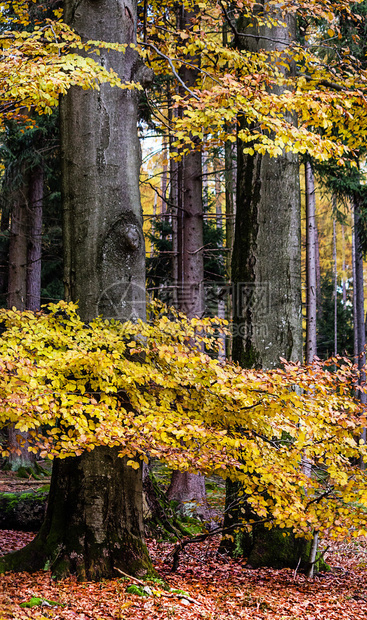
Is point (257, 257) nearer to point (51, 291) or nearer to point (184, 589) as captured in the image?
point (184, 589)

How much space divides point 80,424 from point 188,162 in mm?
6372

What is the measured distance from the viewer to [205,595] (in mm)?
4137

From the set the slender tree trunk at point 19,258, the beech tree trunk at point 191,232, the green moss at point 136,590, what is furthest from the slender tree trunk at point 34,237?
the green moss at point 136,590

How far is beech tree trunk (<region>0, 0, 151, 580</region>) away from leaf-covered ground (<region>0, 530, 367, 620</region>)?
0.27m

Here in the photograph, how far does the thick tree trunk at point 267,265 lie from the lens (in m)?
5.38

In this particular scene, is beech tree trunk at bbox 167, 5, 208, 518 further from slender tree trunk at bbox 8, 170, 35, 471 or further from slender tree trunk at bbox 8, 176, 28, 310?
slender tree trunk at bbox 8, 176, 28, 310

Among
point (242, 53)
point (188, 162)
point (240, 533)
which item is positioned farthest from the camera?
point (188, 162)

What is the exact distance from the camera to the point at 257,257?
5.52 metres

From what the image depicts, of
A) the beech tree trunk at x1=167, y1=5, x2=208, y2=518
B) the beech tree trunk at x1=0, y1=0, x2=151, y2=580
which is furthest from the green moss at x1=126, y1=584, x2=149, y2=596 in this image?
the beech tree trunk at x1=167, y1=5, x2=208, y2=518

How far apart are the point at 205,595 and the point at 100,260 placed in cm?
300

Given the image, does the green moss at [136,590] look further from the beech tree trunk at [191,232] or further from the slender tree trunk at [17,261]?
the slender tree trunk at [17,261]

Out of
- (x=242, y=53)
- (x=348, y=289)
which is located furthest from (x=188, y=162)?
(x=348, y=289)

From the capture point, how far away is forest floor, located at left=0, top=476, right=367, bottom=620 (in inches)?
136

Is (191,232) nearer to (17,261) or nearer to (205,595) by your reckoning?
(17,261)
